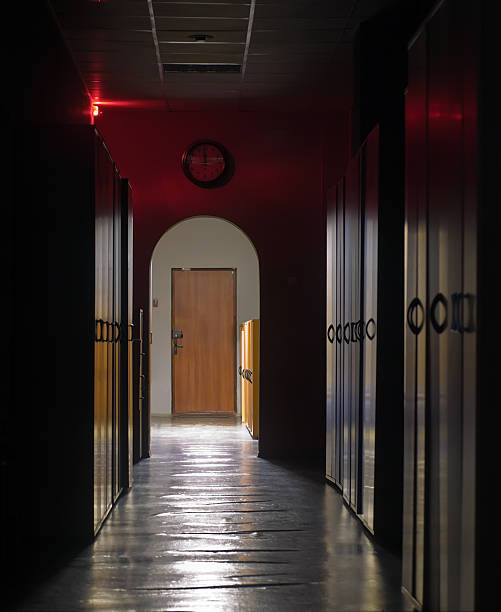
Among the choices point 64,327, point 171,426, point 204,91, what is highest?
point 204,91

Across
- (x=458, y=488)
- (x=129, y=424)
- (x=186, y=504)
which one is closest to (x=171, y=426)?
(x=129, y=424)

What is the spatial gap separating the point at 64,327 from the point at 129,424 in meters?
1.80

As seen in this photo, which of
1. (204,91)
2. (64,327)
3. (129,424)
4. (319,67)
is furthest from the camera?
(204,91)

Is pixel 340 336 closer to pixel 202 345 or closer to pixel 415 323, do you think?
pixel 415 323

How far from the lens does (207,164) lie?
7.59 meters

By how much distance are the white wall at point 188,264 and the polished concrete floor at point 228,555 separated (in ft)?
16.9

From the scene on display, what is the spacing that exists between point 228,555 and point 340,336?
195 centimetres

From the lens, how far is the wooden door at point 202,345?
37.8ft

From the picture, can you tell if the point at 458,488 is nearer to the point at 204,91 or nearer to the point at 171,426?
the point at 204,91

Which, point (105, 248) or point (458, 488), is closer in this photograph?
point (458, 488)

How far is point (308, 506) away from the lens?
5113 mm

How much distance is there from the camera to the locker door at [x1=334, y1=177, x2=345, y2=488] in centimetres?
535

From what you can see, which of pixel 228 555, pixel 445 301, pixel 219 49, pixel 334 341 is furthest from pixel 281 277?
pixel 445 301

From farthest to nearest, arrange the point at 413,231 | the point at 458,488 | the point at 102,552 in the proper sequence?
the point at 102,552 < the point at 413,231 < the point at 458,488
